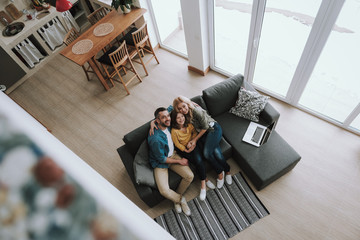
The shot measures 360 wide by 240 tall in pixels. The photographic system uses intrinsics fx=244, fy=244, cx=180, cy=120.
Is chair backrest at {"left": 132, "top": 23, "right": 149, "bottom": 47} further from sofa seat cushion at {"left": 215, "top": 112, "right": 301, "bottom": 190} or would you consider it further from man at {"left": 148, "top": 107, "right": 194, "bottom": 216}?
sofa seat cushion at {"left": 215, "top": 112, "right": 301, "bottom": 190}

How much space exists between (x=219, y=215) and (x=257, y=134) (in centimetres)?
114

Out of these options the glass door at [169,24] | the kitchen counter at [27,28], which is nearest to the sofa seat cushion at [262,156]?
the glass door at [169,24]

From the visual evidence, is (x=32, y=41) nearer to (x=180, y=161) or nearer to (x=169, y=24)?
(x=169, y=24)

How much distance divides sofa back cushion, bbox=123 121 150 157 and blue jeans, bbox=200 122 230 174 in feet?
2.57

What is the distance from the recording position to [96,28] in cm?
438

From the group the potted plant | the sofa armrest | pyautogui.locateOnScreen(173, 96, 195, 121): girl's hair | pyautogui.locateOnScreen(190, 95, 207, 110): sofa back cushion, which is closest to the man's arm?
the sofa armrest

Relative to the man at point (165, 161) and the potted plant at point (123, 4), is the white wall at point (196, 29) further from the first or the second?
the man at point (165, 161)

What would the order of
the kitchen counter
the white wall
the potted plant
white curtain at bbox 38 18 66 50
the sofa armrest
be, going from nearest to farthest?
1. the sofa armrest
2. the white wall
3. the potted plant
4. the kitchen counter
5. white curtain at bbox 38 18 66 50

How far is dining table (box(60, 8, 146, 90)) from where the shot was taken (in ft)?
13.2

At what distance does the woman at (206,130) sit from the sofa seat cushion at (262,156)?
234 mm

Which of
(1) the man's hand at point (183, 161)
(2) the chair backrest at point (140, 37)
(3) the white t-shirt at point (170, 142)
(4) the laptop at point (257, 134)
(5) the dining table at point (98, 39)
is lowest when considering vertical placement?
(4) the laptop at point (257, 134)

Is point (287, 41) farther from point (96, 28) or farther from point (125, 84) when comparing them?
point (96, 28)

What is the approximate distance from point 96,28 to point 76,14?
169 cm

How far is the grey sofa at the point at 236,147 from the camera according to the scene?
2959mm
